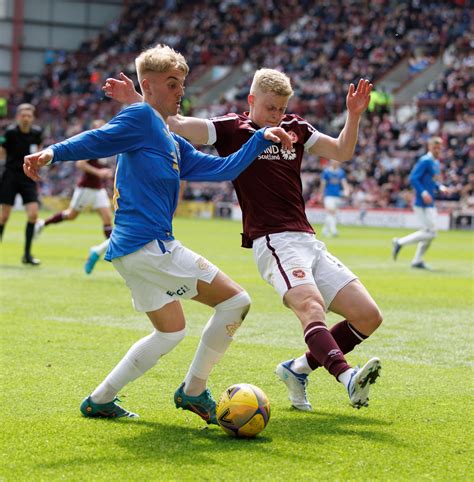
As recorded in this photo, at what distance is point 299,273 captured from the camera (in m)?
6.34

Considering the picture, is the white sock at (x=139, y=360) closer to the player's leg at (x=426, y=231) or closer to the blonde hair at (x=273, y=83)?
the blonde hair at (x=273, y=83)

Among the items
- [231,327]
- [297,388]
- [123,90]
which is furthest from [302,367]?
[123,90]

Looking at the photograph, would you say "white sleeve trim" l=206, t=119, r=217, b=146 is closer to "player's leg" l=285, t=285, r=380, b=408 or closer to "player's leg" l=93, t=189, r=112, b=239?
"player's leg" l=285, t=285, r=380, b=408

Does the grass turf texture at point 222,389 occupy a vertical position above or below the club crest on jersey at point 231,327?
below

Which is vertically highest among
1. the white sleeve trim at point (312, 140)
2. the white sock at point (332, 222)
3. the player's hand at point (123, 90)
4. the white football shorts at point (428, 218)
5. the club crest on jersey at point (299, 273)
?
the player's hand at point (123, 90)

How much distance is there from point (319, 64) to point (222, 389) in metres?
39.0

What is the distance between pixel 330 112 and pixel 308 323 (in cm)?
3588

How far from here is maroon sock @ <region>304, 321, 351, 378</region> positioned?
586 cm

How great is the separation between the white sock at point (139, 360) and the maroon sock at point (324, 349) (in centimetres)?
81

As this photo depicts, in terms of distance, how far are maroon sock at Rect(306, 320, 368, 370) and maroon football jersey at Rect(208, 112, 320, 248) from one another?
712 mm

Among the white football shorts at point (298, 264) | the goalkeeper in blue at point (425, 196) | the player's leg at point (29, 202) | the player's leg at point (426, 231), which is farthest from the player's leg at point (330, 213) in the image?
the white football shorts at point (298, 264)

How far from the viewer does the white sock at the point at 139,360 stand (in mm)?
5855

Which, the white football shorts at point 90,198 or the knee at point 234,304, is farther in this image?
the white football shorts at point 90,198

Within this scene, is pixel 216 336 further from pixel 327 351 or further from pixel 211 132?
pixel 211 132
